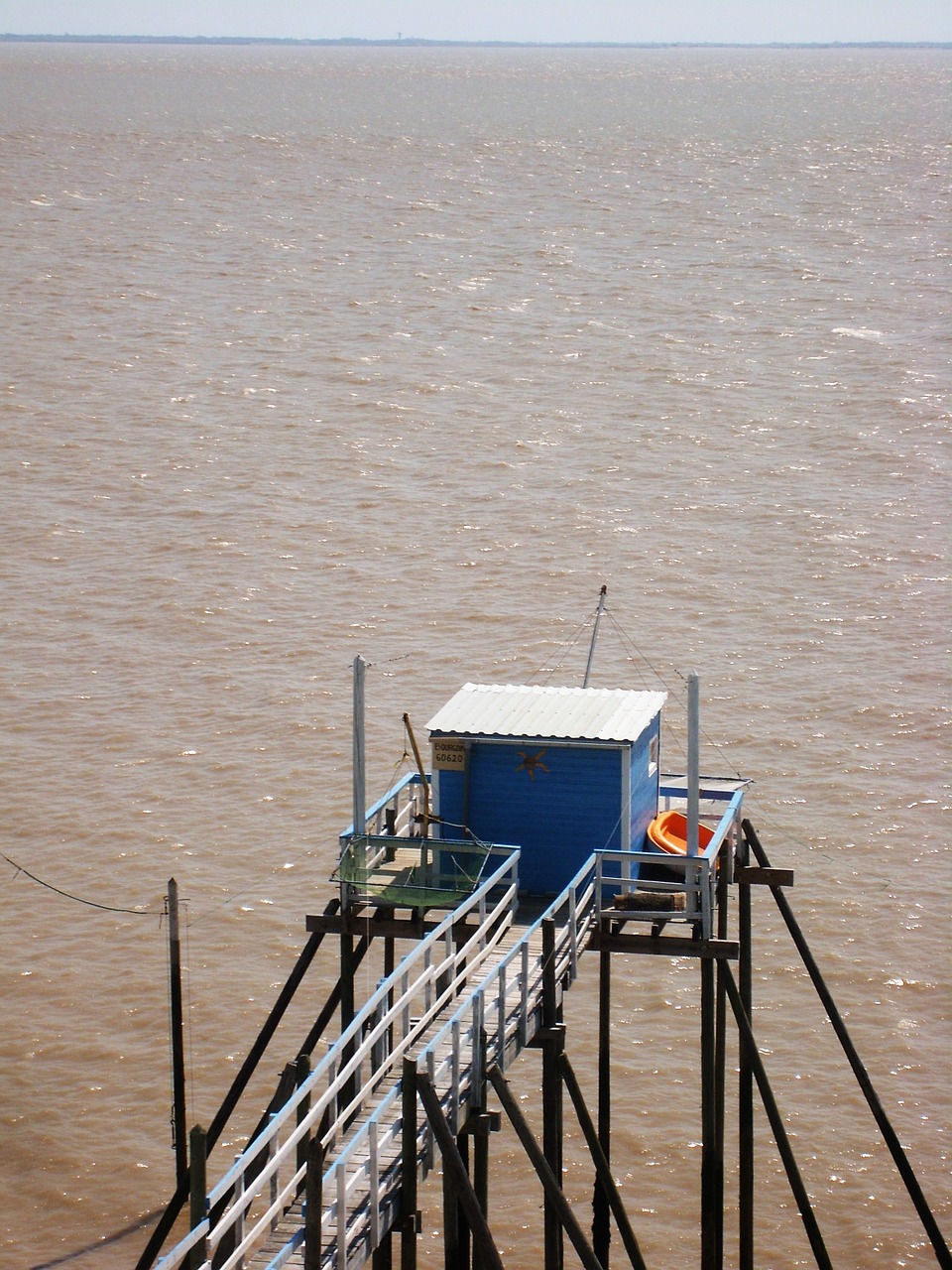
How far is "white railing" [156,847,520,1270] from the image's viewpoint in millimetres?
11875

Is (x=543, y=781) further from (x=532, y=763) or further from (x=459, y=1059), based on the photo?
(x=459, y=1059)

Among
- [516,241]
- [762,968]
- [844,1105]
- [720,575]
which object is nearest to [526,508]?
[720,575]

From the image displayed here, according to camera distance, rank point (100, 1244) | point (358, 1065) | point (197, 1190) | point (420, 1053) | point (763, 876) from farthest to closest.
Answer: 1. point (763, 876)
2. point (100, 1244)
3. point (420, 1053)
4. point (358, 1065)
5. point (197, 1190)

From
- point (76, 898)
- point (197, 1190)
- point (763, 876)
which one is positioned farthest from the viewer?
point (76, 898)

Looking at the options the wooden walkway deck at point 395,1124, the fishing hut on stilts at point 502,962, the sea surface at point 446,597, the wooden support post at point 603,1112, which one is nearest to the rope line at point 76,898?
the sea surface at point 446,597

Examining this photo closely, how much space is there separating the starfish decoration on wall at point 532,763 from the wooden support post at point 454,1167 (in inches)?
171

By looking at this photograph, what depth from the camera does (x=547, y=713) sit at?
17.4 metres

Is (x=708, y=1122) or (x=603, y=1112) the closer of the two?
(x=708, y=1122)

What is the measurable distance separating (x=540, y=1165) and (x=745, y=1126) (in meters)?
5.66

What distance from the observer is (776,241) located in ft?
221

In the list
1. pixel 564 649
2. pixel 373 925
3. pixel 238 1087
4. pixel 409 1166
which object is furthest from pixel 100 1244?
pixel 564 649

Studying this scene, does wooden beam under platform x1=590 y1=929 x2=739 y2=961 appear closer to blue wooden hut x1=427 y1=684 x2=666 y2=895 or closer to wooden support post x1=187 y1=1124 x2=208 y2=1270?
blue wooden hut x1=427 y1=684 x2=666 y2=895

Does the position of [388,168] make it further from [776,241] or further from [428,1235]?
[428,1235]

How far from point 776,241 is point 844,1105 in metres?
50.1
